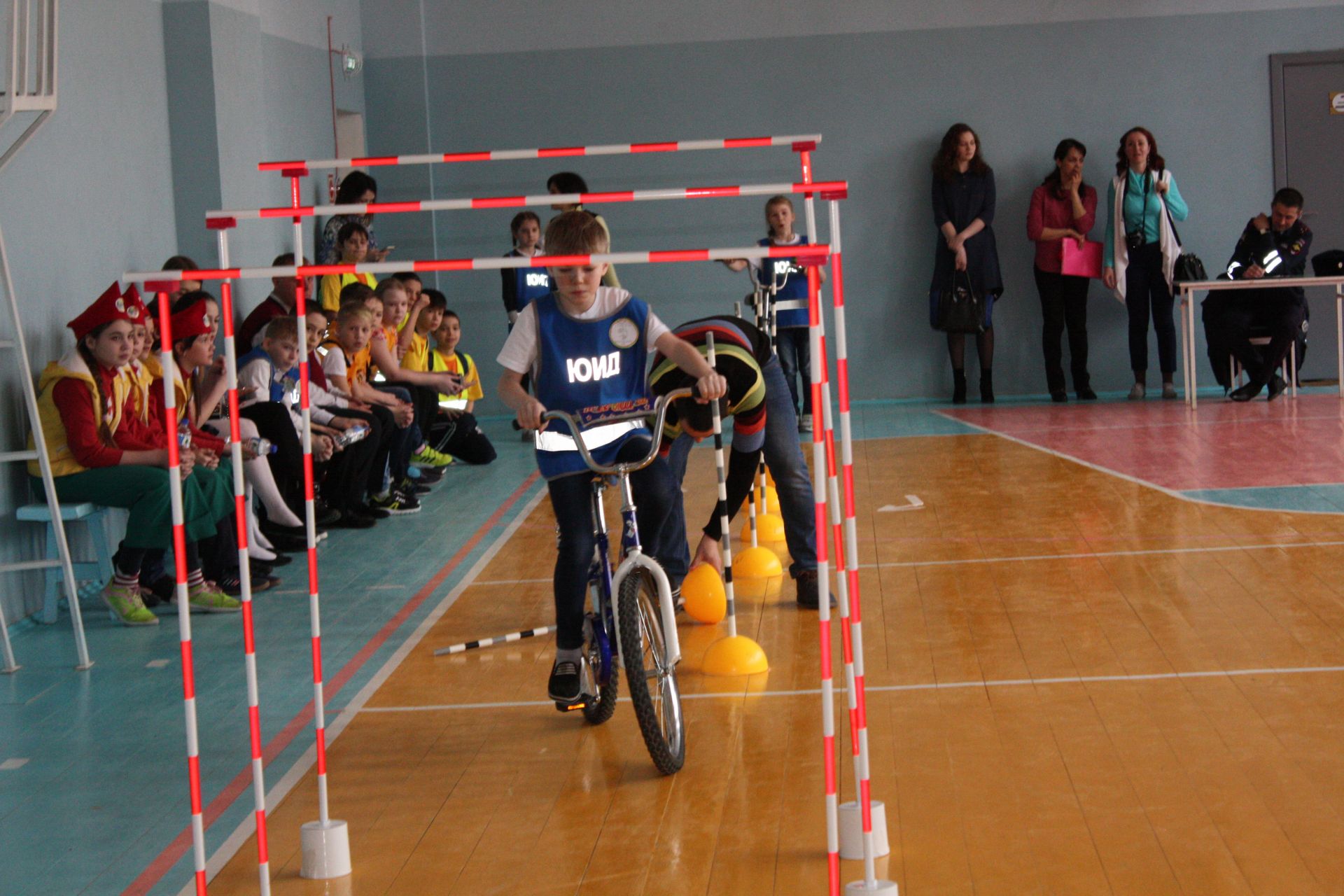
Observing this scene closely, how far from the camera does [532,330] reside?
386 centimetres

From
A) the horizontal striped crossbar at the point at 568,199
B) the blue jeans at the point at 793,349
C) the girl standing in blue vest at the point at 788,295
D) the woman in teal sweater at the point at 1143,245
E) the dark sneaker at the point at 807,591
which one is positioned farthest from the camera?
the woman in teal sweater at the point at 1143,245

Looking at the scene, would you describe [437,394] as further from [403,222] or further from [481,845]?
[481,845]

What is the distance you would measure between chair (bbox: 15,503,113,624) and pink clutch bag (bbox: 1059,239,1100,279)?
7.80 meters

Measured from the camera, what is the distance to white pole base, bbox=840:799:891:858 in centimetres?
297

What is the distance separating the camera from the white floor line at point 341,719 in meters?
3.19

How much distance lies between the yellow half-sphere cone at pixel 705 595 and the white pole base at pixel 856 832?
6.78 feet

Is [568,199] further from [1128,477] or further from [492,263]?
[1128,477]

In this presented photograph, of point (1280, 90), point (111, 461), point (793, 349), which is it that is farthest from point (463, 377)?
point (1280, 90)

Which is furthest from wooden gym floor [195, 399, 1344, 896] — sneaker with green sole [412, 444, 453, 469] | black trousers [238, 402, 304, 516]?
sneaker with green sole [412, 444, 453, 469]

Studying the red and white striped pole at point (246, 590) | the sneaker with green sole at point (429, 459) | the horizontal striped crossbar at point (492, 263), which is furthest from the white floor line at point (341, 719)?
the sneaker with green sole at point (429, 459)

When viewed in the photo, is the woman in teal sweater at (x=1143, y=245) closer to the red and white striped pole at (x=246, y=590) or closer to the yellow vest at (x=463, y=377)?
the yellow vest at (x=463, y=377)

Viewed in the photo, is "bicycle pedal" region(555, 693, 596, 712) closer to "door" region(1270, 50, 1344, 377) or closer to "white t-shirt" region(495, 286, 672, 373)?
"white t-shirt" region(495, 286, 672, 373)

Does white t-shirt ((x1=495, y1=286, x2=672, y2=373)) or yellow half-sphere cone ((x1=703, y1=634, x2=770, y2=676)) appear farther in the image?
yellow half-sphere cone ((x1=703, y1=634, x2=770, y2=676))

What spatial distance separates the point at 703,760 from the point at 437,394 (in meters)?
5.41
